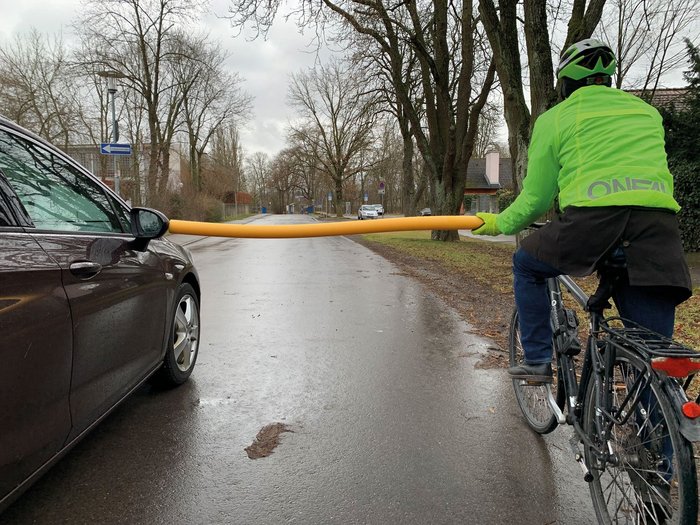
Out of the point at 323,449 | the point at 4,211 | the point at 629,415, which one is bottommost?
the point at 323,449

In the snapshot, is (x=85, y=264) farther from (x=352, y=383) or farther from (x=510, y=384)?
(x=510, y=384)

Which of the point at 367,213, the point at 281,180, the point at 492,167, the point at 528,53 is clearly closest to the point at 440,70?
the point at 528,53

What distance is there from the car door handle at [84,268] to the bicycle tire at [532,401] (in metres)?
2.49

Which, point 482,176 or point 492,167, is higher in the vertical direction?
point 492,167

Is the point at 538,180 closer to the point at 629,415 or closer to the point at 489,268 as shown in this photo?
the point at 629,415

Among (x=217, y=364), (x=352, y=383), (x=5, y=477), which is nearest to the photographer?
(x=5, y=477)

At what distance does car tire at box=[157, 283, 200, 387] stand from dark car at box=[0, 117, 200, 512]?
22 centimetres

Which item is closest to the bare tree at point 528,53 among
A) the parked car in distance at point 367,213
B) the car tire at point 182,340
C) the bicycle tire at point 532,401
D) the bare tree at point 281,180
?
the bicycle tire at point 532,401

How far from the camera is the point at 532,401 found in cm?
331

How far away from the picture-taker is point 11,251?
1.90 metres

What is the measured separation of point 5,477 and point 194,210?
3380 cm

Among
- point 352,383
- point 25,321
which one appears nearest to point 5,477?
point 25,321

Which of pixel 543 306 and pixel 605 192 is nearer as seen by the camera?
pixel 605 192

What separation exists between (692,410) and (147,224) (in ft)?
9.60
